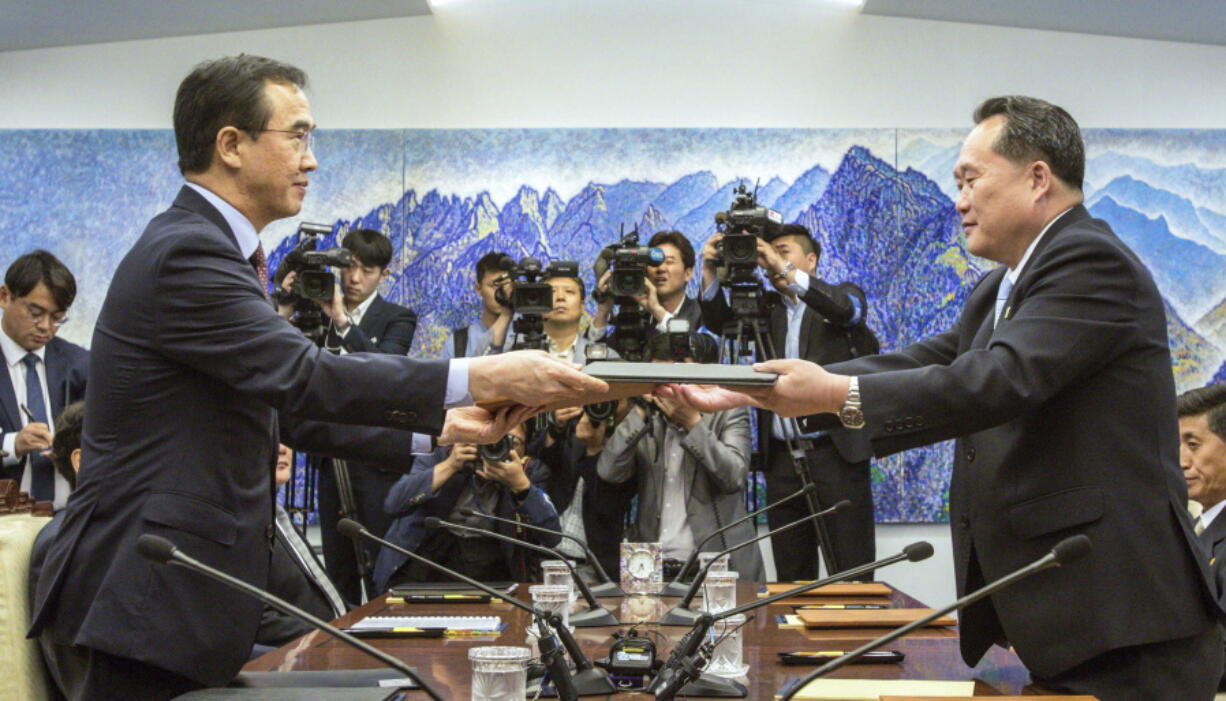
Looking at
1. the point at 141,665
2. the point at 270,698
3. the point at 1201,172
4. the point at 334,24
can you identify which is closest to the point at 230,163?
the point at 141,665

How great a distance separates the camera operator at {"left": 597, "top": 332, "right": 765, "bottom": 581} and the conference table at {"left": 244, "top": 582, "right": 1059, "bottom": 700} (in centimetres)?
110

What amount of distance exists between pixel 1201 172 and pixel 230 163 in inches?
191

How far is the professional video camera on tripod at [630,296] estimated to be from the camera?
4191mm

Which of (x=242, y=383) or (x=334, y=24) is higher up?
(x=334, y=24)

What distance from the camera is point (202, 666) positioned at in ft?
5.83

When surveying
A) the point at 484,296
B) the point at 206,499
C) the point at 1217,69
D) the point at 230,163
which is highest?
the point at 1217,69

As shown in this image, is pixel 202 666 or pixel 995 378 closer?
pixel 202 666

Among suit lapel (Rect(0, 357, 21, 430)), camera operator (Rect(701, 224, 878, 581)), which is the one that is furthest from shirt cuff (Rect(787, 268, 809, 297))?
suit lapel (Rect(0, 357, 21, 430))

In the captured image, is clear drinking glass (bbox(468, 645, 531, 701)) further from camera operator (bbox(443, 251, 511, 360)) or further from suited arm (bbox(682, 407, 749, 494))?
camera operator (bbox(443, 251, 511, 360))

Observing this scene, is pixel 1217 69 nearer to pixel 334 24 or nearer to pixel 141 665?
pixel 334 24

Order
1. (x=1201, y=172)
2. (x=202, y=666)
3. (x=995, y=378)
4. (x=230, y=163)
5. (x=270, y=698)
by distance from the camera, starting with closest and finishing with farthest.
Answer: (x=270, y=698) → (x=202, y=666) → (x=995, y=378) → (x=230, y=163) → (x=1201, y=172)

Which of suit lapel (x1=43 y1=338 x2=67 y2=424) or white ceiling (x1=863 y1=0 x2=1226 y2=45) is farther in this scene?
white ceiling (x1=863 y1=0 x2=1226 y2=45)

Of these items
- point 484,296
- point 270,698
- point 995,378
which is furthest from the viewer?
point 484,296

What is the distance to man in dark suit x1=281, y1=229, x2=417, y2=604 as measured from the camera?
4.36 metres
